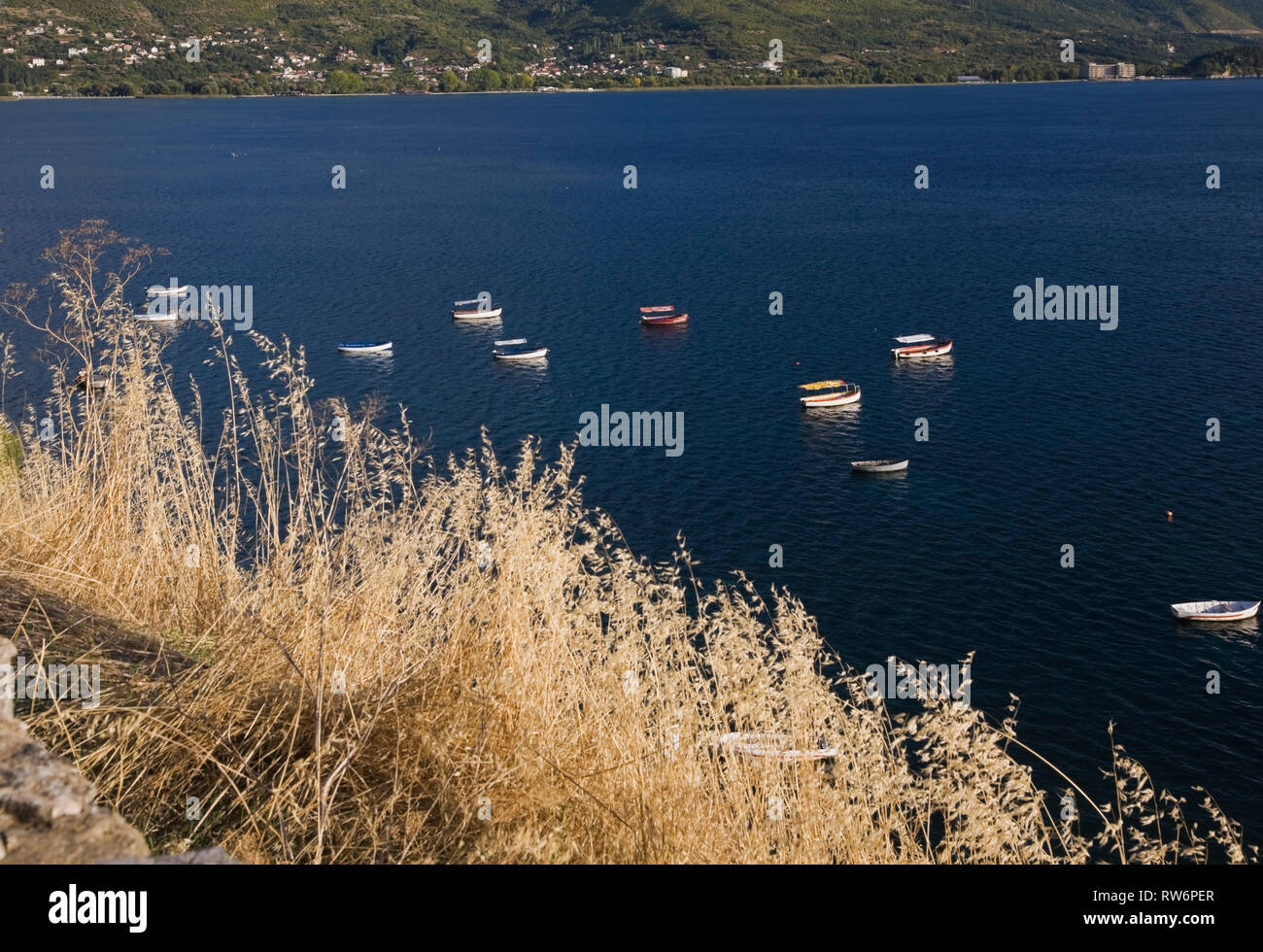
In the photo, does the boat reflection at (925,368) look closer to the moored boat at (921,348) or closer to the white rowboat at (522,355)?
the moored boat at (921,348)

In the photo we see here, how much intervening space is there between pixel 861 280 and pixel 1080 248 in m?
15.0

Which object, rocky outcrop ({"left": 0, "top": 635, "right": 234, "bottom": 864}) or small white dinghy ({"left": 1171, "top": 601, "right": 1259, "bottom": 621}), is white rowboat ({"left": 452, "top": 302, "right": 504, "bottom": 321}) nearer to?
small white dinghy ({"left": 1171, "top": 601, "right": 1259, "bottom": 621})

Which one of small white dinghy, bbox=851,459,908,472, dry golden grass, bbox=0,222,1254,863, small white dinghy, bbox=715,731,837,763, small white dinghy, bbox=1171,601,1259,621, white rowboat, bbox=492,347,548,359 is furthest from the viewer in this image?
white rowboat, bbox=492,347,548,359

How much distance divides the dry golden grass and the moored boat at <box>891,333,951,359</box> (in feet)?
146

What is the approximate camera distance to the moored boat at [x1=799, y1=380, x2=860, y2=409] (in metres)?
43.3

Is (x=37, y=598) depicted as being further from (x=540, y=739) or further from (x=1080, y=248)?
(x=1080, y=248)

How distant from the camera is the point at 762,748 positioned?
5.77m

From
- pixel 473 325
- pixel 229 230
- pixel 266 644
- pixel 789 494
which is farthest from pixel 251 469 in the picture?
pixel 229 230

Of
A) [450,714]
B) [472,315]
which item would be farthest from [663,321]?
[450,714]

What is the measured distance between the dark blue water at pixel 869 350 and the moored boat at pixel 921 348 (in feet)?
2.90

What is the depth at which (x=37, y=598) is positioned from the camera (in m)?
6.01

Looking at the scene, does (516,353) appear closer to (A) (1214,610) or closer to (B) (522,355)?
(B) (522,355)

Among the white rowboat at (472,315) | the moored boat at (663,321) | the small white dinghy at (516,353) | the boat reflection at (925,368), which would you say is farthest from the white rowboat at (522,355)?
the boat reflection at (925,368)

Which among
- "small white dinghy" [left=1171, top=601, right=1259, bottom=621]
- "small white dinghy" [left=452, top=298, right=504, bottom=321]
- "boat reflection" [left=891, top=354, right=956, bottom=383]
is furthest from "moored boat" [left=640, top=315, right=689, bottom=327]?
"small white dinghy" [left=1171, top=601, right=1259, bottom=621]
